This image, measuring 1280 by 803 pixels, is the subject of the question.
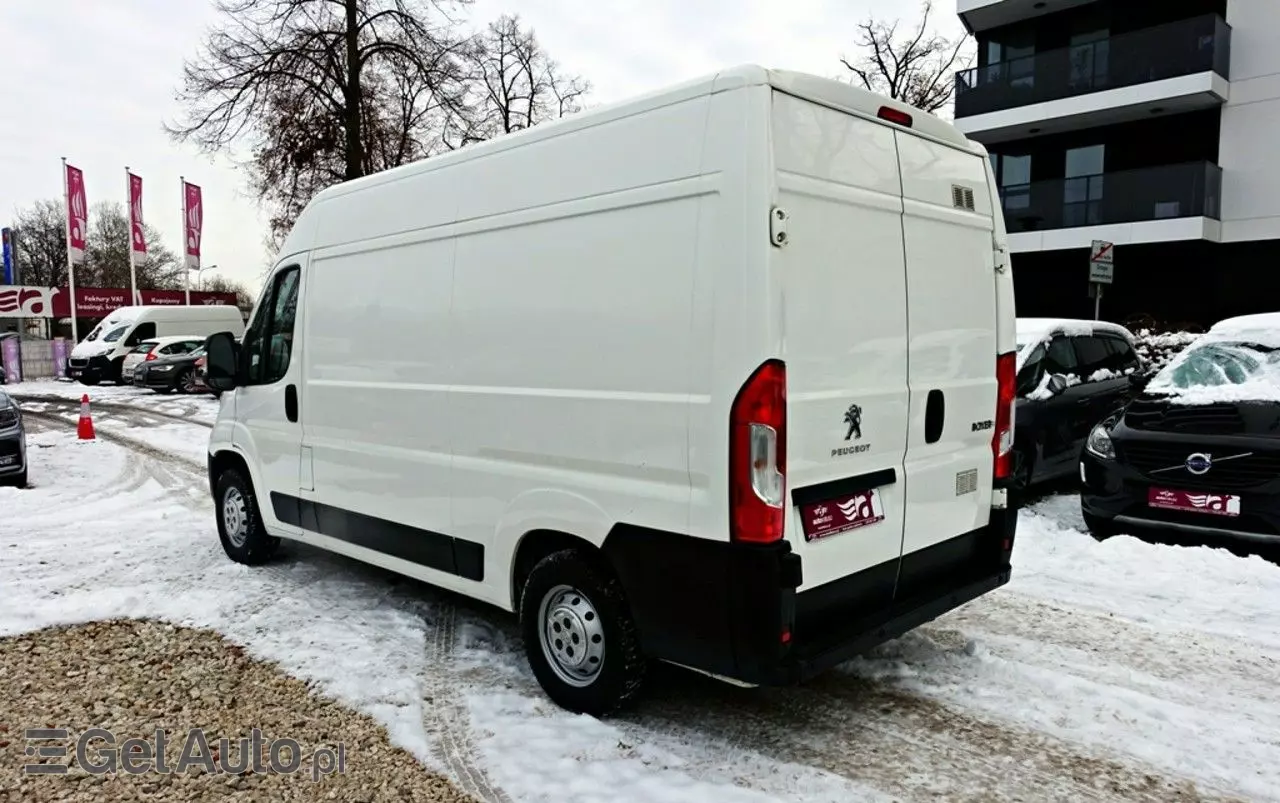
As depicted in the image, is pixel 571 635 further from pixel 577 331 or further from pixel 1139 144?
pixel 1139 144

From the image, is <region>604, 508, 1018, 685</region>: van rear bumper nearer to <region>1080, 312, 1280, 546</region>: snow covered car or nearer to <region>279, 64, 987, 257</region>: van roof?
<region>279, 64, 987, 257</region>: van roof

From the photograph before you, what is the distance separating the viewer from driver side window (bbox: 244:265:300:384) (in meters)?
5.60

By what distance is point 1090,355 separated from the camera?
910 cm

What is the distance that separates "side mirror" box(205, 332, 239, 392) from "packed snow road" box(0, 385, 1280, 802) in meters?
1.41

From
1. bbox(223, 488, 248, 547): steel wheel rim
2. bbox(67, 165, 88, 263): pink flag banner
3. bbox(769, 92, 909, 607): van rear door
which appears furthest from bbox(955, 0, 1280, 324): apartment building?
bbox(67, 165, 88, 263): pink flag banner

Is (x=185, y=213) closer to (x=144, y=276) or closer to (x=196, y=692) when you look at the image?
(x=196, y=692)

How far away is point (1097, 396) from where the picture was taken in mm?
8836

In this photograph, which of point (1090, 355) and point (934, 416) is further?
point (1090, 355)

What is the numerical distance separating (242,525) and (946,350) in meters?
5.13

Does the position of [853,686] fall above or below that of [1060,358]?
below

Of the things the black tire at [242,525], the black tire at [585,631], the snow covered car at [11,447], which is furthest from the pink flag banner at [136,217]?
the black tire at [585,631]

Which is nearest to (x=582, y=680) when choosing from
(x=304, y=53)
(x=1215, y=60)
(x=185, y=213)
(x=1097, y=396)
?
(x=1097, y=396)

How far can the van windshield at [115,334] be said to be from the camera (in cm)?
2656

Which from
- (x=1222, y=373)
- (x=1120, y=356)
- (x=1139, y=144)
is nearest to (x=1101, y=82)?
(x=1139, y=144)
